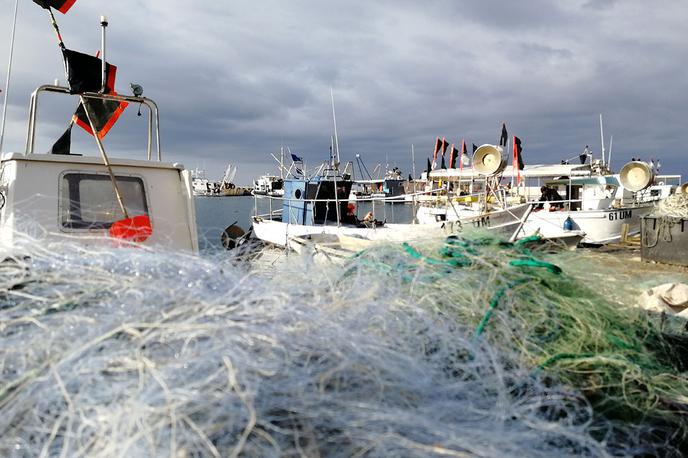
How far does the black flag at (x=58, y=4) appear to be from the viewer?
4805mm

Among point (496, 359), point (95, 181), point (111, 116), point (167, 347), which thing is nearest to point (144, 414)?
point (167, 347)

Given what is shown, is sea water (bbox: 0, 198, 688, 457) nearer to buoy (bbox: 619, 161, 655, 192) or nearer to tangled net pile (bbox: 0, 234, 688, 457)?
tangled net pile (bbox: 0, 234, 688, 457)

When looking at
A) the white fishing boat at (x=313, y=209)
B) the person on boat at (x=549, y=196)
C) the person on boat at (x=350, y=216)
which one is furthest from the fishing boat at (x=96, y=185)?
the person on boat at (x=549, y=196)

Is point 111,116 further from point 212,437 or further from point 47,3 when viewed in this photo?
point 212,437

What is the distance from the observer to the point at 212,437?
4.68ft

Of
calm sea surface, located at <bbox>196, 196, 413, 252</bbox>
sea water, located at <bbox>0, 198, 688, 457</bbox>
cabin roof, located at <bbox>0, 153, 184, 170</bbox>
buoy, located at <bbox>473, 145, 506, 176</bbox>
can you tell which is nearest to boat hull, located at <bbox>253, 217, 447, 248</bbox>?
calm sea surface, located at <bbox>196, 196, 413, 252</bbox>

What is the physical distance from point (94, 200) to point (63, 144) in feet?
3.14

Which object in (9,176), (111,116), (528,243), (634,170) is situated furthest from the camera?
(634,170)

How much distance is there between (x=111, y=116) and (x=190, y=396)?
4.72 meters

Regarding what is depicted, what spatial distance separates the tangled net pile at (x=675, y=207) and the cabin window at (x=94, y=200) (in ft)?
38.9

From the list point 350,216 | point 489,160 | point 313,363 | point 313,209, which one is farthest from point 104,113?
point 350,216

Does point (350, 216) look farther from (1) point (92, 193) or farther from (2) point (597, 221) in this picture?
(1) point (92, 193)

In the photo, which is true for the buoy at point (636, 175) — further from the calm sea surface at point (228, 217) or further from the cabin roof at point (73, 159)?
the cabin roof at point (73, 159)

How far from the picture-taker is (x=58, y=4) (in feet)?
16.3
